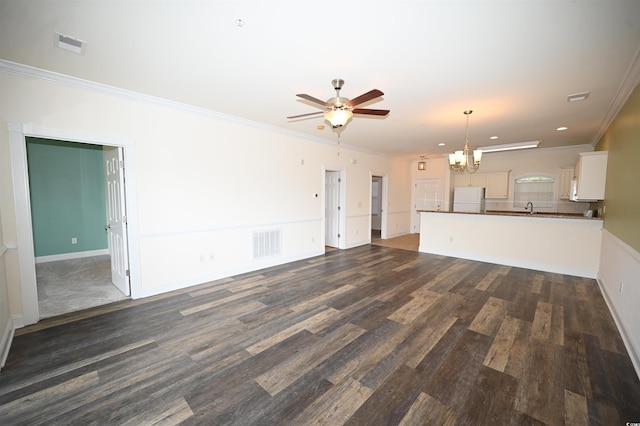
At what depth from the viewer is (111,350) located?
2.44 m

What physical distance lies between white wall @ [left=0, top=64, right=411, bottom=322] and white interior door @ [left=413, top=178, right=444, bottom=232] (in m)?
4.72

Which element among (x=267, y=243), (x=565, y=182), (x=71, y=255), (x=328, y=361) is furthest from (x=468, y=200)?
(x=71, y=255)

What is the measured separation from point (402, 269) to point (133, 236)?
14.8 feet

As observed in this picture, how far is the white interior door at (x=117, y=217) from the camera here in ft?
11.6

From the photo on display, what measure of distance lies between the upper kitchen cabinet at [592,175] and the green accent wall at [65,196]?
9672mm

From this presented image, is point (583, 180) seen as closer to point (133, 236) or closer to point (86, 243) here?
point (133, 236)

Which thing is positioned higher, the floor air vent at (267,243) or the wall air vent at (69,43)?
the wall air vent at (69,43)

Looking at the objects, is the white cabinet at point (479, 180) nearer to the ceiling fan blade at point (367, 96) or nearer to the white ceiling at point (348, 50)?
the white ceiling at point (348, 50)

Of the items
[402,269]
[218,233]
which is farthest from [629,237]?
[218,233]

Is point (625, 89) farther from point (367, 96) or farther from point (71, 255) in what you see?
point (71, 255)

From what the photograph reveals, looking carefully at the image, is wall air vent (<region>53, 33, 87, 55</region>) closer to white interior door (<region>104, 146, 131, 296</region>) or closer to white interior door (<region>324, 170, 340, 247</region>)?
white interior door (<region>104, 146, 131, 296</region>)

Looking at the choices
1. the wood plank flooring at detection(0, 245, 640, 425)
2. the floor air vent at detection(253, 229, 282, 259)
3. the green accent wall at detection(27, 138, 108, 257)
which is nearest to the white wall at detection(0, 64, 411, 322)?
the floor air vent at detection(253, 229, 282, 259)

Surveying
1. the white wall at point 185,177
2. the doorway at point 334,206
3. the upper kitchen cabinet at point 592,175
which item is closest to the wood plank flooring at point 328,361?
the white wall at point 185,177

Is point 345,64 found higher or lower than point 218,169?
higher
